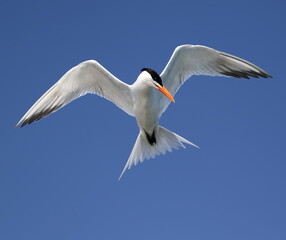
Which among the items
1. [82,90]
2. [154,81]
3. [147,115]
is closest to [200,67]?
[154,81]

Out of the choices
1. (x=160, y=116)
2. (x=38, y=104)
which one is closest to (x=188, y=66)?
(x=160, y=116)

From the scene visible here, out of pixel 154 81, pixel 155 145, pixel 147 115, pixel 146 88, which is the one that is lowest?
pixel 155 145

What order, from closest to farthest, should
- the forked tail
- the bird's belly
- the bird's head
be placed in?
the bird's head, the bird's belly, the forked tail

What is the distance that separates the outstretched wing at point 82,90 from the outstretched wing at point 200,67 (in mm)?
786

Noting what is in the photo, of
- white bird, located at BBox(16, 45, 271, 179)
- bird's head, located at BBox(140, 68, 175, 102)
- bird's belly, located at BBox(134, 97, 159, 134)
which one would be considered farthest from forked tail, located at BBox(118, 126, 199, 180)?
bird's head, located at BBox(140, 68, 175, 102)

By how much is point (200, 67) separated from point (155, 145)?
5.67 feet

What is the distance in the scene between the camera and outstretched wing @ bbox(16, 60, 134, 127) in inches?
285

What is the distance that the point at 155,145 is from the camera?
780cm

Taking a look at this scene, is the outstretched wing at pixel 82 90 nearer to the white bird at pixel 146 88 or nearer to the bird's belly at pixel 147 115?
the white bird at pixel 146 88

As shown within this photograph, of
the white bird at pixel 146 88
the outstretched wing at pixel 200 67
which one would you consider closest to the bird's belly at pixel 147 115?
the white bird at pixel 146 88

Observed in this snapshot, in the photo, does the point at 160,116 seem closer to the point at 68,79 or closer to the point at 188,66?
the point at 188,66

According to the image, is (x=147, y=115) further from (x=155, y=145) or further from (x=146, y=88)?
(x=155, y=145)

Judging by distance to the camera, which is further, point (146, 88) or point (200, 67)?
point (200, 67)

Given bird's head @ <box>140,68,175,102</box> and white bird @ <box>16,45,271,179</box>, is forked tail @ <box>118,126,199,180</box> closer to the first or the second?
white bird @ <box>16,45,271,179</box>
